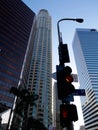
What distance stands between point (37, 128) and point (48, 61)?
109 meters

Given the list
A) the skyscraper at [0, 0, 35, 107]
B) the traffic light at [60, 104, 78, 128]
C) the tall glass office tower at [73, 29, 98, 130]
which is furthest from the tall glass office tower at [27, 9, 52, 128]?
the traffic light at [60, 104, 78, 128]

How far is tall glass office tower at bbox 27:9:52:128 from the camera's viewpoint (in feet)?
342

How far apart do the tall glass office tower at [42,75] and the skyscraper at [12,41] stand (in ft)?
96.6

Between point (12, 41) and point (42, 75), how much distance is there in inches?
1774

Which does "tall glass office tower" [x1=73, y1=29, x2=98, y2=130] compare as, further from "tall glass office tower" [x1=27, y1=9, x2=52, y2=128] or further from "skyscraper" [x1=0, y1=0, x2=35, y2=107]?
"skyscraper" [x1=0, y1=0, x2=35, y2=107]

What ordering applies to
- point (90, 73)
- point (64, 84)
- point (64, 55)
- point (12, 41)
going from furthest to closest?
point (90, 73), point (12, 41), point (64, 55), point (64, 84)

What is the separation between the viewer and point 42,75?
131250mm

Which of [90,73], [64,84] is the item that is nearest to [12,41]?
[90,73]

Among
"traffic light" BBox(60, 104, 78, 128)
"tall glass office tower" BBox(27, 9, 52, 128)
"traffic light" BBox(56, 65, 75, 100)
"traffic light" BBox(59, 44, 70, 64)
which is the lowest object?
"traffic light" BBox(60, 104, 78, 128)

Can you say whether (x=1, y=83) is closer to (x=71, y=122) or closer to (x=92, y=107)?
(x=71, y=122)

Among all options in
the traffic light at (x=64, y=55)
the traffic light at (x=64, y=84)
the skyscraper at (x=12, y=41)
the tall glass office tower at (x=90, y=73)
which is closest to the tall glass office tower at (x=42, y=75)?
the skyscraper at (x=12, y=41)

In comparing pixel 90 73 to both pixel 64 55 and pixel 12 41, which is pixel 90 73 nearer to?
pixel 12 41

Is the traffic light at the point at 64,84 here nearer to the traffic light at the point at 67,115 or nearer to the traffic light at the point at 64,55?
the traffic light at the point at 67,115

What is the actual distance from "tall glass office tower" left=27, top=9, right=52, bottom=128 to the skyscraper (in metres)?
29.4
